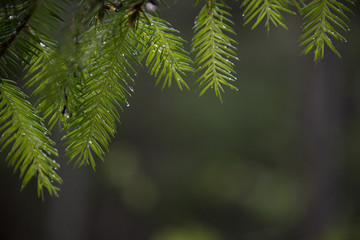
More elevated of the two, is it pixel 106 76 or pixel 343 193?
pixel 106 76

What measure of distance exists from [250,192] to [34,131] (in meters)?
6.48

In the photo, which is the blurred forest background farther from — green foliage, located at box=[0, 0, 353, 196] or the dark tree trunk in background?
green foliage, located at box=[0, 0, 353, 196]

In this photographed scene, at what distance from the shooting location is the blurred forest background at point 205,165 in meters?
5.95

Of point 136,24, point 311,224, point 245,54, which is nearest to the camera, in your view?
point 136,24

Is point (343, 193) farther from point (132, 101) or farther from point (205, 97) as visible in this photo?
point (132, 101)

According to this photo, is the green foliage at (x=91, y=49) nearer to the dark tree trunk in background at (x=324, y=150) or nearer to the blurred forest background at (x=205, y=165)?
the dark tree trunk in background at (x=324, y=150)

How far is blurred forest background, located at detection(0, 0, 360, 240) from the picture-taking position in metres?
5.95

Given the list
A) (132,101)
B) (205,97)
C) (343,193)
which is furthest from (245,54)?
(343,193)

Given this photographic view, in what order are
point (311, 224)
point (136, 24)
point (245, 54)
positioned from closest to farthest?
point (136, 24), point (311, 224), point (245, 54)

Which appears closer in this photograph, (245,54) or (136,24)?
(136,24)

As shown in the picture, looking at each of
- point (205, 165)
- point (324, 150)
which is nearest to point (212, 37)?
point (324, 150)

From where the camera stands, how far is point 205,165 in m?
7.00

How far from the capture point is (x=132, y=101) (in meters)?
6.77

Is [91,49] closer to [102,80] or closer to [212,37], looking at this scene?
[102,80]
